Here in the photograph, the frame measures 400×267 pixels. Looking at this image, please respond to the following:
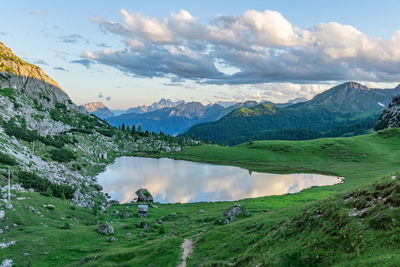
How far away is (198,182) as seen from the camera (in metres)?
112

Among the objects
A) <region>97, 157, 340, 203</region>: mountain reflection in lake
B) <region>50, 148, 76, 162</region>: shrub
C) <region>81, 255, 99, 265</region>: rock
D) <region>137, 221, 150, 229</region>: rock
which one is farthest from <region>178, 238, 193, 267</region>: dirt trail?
<region>50, 148, 76, 162</region>: shrub

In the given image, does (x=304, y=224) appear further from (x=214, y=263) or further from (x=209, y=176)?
(x=209, y=176)

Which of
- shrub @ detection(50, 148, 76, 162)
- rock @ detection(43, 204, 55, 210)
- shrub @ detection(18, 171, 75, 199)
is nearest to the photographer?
rock @ detection(43, 204, 55, 210)

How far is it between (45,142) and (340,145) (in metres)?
177

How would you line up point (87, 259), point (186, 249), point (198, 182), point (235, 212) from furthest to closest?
point (198, 182), point (235, 212), point (186, 249), point (87, 259)

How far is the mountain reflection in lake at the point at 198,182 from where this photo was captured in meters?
91.4

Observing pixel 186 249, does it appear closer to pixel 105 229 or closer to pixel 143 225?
pixel 105 229

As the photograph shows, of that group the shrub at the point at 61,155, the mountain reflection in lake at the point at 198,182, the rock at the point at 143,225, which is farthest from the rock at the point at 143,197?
the shrub at the point at 61,155

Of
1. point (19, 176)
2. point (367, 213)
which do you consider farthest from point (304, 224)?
point (19, 176)

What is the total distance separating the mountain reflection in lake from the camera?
9144 cm

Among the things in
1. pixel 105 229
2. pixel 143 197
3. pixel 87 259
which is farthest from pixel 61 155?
pixel 87 259

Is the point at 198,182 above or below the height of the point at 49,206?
below

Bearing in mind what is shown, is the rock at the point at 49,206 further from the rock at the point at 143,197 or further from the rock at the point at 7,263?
the rock at the point at 143,197

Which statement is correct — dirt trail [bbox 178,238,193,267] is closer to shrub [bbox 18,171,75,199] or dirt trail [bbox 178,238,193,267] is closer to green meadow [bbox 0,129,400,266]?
green meadow [bbox 0,129,400,266]
